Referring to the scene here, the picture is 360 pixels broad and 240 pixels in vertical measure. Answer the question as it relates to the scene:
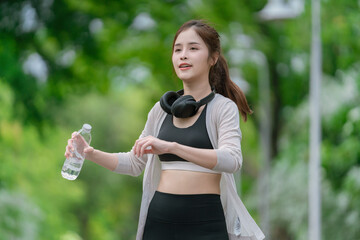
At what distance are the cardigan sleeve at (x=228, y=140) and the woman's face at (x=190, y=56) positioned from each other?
0.23 meters

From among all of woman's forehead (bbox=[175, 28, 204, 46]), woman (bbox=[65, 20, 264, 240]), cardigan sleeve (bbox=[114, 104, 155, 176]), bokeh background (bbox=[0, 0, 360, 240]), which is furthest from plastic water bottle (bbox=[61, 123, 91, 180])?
bokeh background (bbox=[0, 0, 360, 240])

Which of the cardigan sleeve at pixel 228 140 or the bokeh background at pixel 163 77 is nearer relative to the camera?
the cardigan sleeve at pixel 228 140

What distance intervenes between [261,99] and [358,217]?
9.60 m

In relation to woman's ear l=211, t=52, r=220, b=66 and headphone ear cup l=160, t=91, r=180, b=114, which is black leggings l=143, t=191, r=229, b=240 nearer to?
headphone ear cup l=160, t=91, r=180, b=114

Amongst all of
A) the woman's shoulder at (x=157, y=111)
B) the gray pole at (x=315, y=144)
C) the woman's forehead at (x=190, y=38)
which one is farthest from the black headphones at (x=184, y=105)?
the gray pole at (x=315, y=144)

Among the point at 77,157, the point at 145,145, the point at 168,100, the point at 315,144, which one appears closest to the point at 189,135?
the point at 168,100

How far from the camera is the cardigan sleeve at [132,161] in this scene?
3275 mm

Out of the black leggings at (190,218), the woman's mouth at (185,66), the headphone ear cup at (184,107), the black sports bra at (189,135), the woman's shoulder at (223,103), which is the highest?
the woman's mouth at (185,66)

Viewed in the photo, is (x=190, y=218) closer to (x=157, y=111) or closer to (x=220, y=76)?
(x=157, y=111)

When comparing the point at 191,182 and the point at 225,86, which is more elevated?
the point at 225,86

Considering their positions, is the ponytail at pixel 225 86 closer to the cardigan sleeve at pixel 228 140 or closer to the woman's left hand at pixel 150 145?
the cardigan sleeve at pixel 228 140

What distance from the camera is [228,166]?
9.33 feet

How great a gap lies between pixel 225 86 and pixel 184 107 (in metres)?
0.42

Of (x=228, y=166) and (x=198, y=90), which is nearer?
(x=228, y=166)
